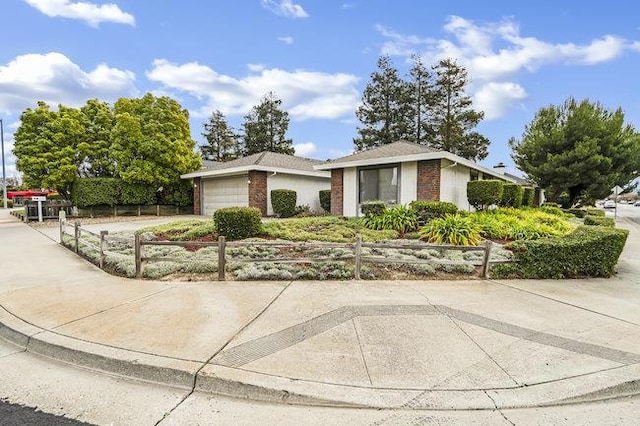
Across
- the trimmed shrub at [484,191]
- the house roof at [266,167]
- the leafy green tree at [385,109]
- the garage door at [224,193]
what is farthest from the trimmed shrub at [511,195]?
the leafy green tree at [385,109]

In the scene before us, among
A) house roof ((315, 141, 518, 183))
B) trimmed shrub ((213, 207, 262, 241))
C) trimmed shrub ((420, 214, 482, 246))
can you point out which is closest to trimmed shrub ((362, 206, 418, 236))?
trimmed shrub ((420, 214, 482, 246))

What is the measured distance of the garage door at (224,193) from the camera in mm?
19016

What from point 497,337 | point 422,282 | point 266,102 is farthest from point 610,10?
point 266,102

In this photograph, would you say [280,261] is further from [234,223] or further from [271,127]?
[271,127]

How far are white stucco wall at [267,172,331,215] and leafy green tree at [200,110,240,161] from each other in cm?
2739

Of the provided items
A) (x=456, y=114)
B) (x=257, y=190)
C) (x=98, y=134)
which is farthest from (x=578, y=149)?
(x=98, y=134)

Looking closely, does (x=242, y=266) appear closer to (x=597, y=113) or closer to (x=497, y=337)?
(x=497, y=337)

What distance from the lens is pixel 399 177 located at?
13.7 m

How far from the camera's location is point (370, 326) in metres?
4.03

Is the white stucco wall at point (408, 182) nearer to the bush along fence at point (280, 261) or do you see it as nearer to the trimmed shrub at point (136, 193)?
the bush along fence at point (280, 261)

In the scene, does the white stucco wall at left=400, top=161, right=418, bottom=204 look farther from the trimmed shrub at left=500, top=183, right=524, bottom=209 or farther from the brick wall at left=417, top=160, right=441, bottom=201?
the trimmed shrub at left=500, top=183, right=524, bottom=209

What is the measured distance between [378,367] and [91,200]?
859 inches

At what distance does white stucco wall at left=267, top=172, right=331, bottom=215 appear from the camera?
Result: 18.9m

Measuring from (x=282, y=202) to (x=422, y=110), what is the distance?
77.4 ft
